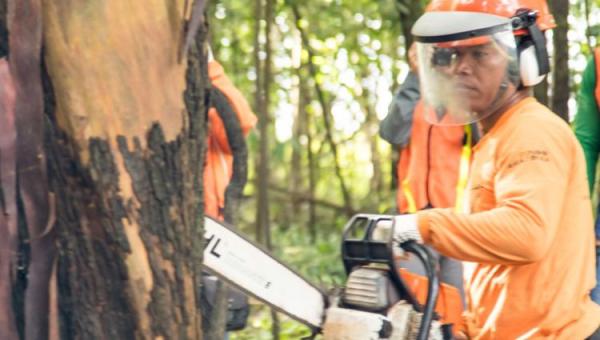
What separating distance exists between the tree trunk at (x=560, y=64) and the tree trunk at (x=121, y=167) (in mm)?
3232

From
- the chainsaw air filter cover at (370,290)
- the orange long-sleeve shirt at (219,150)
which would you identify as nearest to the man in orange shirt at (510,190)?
the chainsaw air filter cover at (370,290)

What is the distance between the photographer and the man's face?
10.0 feet

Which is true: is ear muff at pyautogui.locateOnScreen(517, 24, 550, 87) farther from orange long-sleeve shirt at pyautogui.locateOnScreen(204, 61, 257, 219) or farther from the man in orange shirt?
orange long-sleeve shirt at pyautogui.locateOnScreen(204, 61, 257, 219)

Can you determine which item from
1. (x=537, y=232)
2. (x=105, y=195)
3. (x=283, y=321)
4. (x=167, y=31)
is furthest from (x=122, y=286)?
(x=283, y=321)

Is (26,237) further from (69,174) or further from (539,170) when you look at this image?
(539,170)

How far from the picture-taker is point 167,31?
2.37 metres

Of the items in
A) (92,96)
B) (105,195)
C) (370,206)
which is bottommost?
(370,206)

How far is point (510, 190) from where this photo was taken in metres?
2.75

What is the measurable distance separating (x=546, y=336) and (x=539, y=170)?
459 mm

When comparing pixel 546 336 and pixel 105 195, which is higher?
pixel 105 195

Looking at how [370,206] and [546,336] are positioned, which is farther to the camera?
[370,206]

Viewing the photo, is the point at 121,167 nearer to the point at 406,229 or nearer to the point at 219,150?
the point at 406,229

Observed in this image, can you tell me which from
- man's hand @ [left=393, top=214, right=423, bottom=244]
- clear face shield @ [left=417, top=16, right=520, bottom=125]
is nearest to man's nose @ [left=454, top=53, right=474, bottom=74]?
clear face shield @ [left=417, top=16, right=520, bottom=125]

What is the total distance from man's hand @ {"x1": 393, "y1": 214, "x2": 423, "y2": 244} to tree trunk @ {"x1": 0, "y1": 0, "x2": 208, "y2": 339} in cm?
63
